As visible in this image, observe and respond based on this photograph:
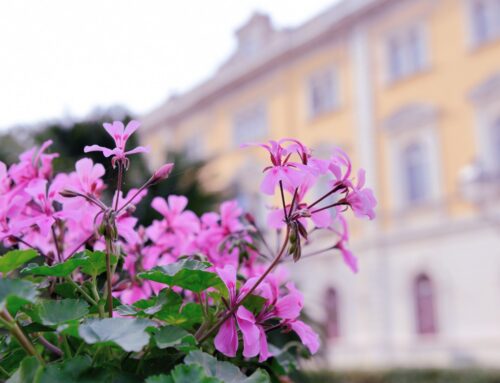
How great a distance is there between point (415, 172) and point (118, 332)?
1267 centimetres

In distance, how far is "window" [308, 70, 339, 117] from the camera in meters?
14.7

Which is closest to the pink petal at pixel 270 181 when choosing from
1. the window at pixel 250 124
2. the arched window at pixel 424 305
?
the arched window at pixel 424 305

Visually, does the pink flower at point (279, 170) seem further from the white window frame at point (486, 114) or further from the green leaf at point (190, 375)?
the white window frame at point (486, 114)

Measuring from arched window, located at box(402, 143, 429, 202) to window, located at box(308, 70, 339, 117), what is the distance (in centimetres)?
234

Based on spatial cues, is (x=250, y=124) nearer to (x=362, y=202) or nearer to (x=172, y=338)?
(x=362, y=202)

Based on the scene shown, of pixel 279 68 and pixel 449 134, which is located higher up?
pixel 279 68

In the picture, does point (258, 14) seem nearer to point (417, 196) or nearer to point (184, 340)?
point (417, 196)

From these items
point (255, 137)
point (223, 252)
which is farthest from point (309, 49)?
point (223, 252)

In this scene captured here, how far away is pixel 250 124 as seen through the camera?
658 inches

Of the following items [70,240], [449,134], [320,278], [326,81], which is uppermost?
[326,81]

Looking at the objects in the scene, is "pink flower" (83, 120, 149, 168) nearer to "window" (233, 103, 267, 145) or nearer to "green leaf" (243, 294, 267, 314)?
"green leaf" (243, 294, 267, 314)

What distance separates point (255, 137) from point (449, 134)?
5.42 m

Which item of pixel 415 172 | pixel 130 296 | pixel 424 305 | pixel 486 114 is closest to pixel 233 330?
pixel 130 296

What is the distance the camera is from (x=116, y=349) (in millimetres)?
672
